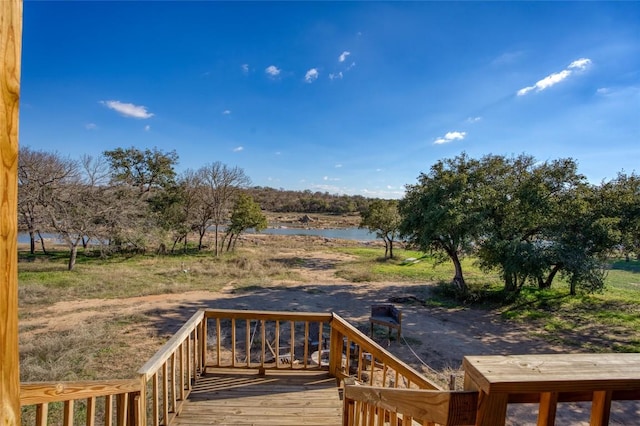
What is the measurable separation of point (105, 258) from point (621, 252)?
2326 cm

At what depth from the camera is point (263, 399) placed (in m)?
3.47

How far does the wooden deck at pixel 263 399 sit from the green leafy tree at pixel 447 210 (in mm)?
8156

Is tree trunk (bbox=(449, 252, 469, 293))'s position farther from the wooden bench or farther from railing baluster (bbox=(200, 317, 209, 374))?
railing baluster (bbox=(200, 317, 209, 374))

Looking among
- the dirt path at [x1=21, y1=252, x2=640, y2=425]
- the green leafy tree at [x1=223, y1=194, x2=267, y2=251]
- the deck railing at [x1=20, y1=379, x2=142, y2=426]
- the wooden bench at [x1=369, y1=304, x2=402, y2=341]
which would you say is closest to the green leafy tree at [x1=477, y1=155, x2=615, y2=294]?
the dirt path at [x1=21, y1=252, x2=640, y2=425]

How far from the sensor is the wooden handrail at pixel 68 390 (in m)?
1.55

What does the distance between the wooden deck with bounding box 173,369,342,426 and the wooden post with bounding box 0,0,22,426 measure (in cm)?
286

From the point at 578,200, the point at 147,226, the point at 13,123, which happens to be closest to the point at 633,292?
the point at 578,200

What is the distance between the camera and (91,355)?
598cm

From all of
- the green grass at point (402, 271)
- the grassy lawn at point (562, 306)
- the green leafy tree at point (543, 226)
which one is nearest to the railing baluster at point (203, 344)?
the grassy lawn at point (562, 306)

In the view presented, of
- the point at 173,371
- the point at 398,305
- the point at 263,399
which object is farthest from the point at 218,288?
the point at 173,371

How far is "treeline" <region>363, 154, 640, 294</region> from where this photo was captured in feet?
30.8

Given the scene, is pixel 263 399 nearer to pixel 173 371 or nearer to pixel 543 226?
pixel 173 371

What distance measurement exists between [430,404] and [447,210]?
1018 centimetres

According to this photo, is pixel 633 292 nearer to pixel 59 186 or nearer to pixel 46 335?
pixel 46 335
